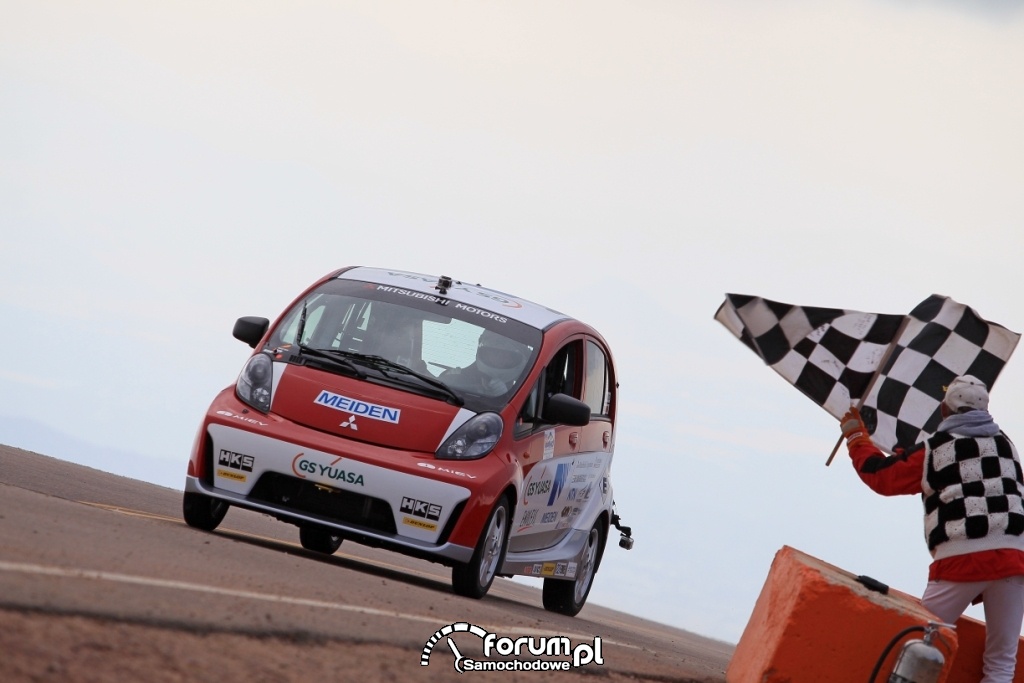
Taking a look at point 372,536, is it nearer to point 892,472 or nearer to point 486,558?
point 486,558

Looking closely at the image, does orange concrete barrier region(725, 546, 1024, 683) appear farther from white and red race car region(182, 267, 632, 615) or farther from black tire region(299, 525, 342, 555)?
black tire region(299, 525, 342, 555)

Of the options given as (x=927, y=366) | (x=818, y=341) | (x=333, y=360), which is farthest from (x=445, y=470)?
(x=927, y=366)

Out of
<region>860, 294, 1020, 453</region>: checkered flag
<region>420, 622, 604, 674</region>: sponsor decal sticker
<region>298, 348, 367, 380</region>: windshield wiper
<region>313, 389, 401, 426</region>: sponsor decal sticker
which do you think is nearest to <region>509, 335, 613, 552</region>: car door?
<region>313, 389, 401, 426</region>: sponsor decal sticker

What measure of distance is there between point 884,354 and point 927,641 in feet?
11.2

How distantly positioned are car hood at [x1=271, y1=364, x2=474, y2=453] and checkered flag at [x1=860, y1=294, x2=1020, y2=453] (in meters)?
2.88

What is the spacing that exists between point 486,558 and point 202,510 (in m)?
1.73

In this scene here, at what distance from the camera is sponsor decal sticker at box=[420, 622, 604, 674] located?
6086 mm

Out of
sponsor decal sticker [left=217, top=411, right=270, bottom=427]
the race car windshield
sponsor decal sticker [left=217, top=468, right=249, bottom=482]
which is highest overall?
the race car windshield

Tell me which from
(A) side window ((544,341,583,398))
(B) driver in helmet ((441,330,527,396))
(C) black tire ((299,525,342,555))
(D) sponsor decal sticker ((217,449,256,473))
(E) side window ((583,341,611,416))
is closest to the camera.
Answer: (D) sponsor decal sticker ((217,449,256,473))

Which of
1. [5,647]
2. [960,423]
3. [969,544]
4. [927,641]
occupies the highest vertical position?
[960,423]

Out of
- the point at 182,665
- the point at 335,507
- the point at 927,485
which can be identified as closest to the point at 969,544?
the point at 927,485

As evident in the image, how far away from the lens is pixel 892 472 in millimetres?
7641

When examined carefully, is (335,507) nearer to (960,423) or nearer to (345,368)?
→ (345,368)

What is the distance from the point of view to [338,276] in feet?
33.4
